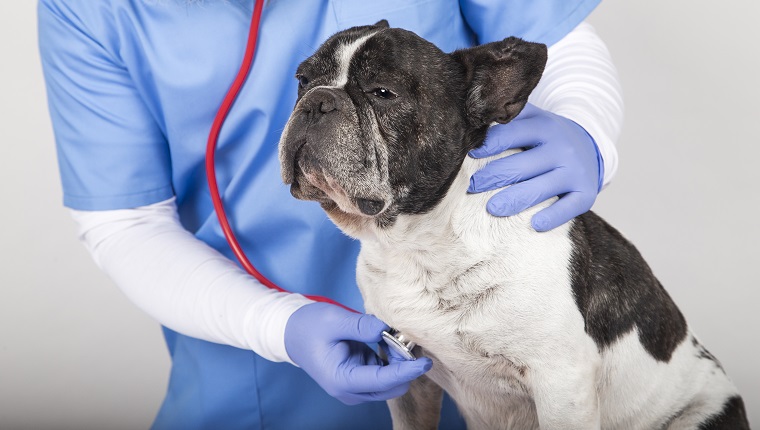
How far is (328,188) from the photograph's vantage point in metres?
1.36

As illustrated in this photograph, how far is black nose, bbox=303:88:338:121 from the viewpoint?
1335 mm

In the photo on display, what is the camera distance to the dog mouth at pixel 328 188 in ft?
4.37

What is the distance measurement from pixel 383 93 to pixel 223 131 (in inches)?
22.7

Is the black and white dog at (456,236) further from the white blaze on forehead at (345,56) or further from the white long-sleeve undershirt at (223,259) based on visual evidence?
the white long-sleeve undershirt at (223,259)

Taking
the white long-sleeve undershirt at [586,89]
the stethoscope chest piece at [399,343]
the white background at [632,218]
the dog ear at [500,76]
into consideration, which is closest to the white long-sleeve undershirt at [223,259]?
the white long-sleeve undershirt at [586,89]

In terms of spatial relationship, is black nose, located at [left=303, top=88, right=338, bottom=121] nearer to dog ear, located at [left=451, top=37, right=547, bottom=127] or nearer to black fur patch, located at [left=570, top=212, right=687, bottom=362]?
dog ear, located at [left=451, top=37, right=547, bottom=127]

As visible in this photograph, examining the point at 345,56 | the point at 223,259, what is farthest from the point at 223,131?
the point at 345,56

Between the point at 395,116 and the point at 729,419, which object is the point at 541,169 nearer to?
the point at 395,116

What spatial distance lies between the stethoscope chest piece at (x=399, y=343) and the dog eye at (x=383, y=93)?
409 mm

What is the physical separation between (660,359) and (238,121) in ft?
3.09

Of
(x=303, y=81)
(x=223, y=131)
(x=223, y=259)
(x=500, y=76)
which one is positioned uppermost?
(x=500, y=76)

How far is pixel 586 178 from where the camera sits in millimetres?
1589

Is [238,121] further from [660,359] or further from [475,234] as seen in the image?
[660,359]

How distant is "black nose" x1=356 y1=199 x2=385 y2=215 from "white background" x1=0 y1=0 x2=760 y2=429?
5.11ft
